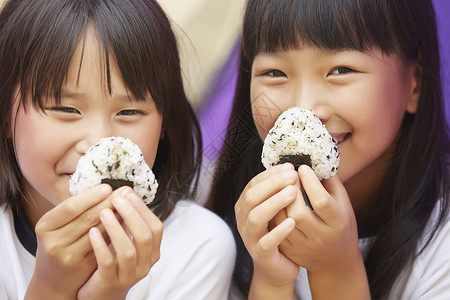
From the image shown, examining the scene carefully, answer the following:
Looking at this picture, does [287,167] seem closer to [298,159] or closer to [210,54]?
[298,159]

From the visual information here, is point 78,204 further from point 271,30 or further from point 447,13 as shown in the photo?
point 447,13

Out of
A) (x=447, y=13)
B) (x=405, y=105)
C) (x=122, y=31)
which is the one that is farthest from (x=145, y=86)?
(x=447, y=13)

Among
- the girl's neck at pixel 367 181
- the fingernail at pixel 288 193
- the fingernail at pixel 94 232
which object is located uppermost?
the fingernail at pixel 288 193

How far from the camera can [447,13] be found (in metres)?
2.69

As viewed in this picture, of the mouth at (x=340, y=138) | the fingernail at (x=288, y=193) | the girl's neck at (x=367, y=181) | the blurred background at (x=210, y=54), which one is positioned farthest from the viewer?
the blurred background at (x=210, y=54)

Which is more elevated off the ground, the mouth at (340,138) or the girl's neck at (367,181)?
the mouth at (340,138)

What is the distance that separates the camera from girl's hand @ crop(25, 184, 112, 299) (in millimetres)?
1438

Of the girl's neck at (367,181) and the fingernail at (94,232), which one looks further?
the girl's neck at (367,181)

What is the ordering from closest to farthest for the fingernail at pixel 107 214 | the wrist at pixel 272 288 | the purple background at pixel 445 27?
the fingernail at pixel 107 214
the wrist at pixel 272 288
the purple background at pixel 445 27

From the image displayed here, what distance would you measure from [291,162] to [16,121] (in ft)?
2.83

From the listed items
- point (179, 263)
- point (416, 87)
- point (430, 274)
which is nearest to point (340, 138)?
point (416, 87)

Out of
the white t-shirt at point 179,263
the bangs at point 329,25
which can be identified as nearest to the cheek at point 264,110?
the bangs at point 329,25

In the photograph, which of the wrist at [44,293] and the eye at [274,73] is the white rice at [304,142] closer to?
the eye at [274,73]

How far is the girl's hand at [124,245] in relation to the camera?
1.42 metres
